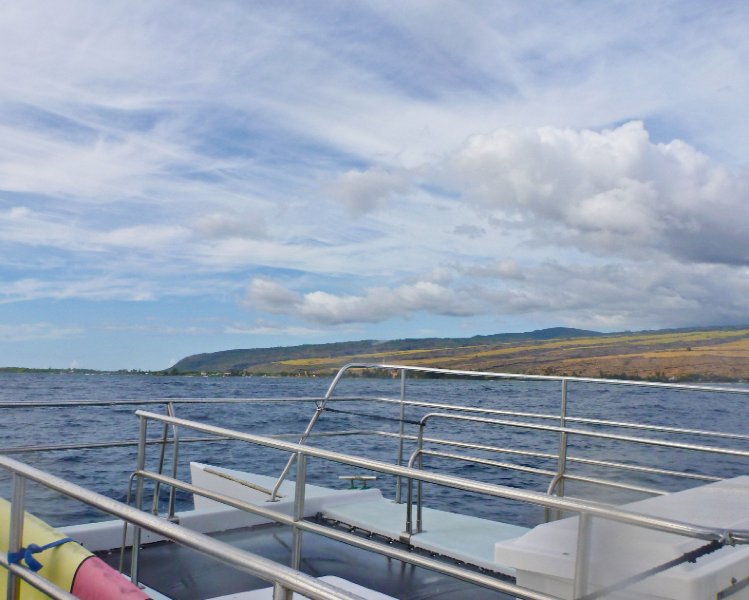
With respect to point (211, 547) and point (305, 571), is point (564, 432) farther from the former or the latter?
point (211, 547)

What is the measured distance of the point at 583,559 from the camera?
1794 millimetres

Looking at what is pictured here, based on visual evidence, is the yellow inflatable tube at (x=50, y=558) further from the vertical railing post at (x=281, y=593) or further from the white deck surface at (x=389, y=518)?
the white deck surface at (x=389, y=518)

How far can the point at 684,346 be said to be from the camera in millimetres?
42406

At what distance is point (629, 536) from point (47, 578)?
1.62 m

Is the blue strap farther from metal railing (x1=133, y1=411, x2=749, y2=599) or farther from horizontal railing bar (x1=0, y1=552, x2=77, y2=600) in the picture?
metal railing (x1=133, y1=411, x2=749, y2=599)

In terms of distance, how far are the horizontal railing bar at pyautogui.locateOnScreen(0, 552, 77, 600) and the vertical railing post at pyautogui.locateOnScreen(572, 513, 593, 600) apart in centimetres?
125

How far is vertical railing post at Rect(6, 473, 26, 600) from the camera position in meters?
2.28

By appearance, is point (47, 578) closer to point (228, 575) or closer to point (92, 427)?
point (228, 575)

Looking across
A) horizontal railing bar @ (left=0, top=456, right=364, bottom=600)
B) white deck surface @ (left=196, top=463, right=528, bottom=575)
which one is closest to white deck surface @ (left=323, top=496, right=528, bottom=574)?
white deck surface @ (left=196, top=463, right=528, bottom=575)

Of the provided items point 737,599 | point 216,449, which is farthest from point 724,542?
point 216,449

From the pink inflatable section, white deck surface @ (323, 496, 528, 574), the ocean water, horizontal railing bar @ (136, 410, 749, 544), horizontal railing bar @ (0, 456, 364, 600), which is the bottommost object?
the ocean water

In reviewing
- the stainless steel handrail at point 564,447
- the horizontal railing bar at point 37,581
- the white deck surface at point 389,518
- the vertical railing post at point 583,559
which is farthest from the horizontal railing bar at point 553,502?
the white deck surface at point 389,518

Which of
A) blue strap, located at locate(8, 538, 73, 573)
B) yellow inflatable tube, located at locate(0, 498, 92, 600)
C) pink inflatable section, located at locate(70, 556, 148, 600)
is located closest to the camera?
pink inflatable section, located at locate(70, 556, 148, 600)

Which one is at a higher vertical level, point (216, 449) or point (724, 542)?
point (724, 542)
